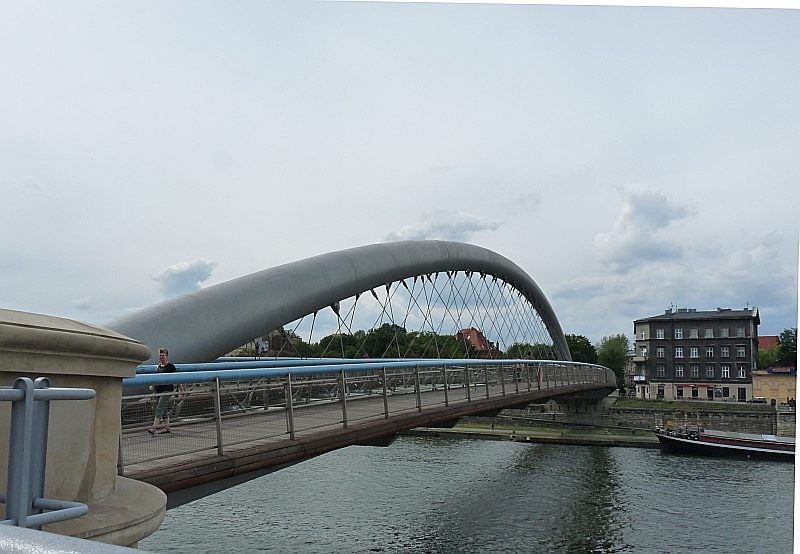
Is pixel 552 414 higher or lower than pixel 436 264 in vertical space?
lower

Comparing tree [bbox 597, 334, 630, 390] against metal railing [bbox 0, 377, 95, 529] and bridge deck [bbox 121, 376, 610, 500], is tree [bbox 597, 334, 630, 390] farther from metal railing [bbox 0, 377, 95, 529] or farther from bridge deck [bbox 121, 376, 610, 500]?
metal railing [bbox 0, 377, 95, 529]

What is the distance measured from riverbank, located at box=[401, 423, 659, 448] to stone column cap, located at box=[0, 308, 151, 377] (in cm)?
3580

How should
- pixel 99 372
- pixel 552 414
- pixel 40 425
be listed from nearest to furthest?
pixel 40 425 → pixel 99 372 → pixel 552 414

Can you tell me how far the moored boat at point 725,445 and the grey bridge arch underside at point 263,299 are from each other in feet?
67.7

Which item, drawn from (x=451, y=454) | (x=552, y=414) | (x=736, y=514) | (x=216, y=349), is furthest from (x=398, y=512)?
(x=552, y=414)

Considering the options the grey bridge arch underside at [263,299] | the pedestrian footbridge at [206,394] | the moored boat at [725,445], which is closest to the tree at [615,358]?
the moored boat at [725,445]

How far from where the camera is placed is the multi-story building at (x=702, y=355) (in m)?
69.3

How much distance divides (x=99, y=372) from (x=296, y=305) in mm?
11973

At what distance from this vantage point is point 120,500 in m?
3.46

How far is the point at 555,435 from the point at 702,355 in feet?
112

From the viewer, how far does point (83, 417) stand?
10.7ft

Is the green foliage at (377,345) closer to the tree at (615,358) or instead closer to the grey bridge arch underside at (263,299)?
the grey bridge arch underside at (263,299)

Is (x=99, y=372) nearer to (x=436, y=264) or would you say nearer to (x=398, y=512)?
(x=398, y=512)

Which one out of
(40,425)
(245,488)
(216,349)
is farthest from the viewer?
(245,488)
